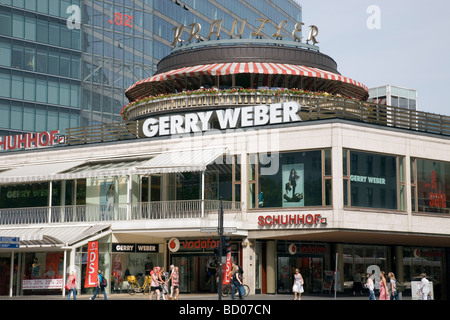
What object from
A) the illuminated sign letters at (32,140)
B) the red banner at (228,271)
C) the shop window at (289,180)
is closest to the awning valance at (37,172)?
the illuminated sign letters at (32,140)

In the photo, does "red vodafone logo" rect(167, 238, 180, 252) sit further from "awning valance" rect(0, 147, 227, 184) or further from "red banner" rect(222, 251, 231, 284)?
"awning valance" rect(0, 147, 227, 184)

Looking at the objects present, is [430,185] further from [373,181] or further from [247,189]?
[247,189]

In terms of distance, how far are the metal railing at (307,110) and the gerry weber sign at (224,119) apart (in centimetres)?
125

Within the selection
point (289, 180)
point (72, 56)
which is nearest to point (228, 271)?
point (289, 180)

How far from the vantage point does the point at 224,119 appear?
41250 mm

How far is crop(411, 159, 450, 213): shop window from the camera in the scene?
40.6 metres

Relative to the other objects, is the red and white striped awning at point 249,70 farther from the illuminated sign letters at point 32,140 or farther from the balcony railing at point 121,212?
the balcony railing at point 121,212

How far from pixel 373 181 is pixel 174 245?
11764mm

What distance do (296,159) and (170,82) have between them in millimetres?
13279

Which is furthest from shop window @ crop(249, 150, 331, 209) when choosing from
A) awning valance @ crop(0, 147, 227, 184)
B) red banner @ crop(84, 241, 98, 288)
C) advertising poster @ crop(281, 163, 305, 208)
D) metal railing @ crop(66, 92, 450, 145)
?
red banner @ crop(84, 241, 98, 288)

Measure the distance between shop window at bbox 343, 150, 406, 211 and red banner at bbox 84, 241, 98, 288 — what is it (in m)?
13.4

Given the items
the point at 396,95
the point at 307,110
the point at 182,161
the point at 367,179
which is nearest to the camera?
the point at 367,179
